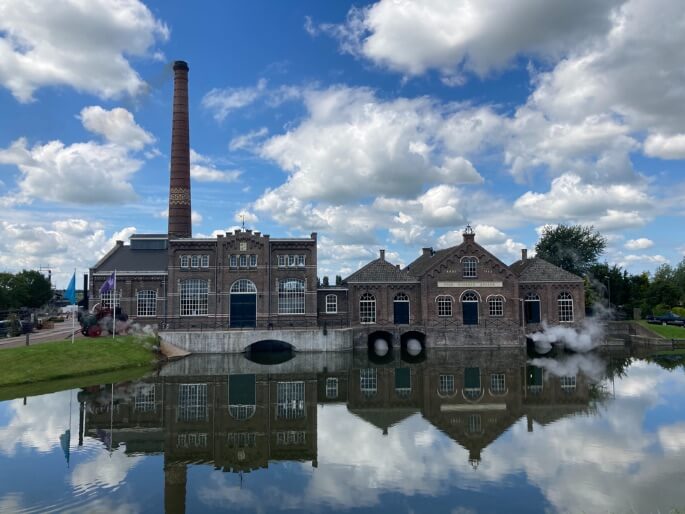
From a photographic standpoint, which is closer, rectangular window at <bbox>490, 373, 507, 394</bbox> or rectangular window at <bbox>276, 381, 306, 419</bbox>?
rectangular window at <bbox>276, 381, 306, 419</bbox>

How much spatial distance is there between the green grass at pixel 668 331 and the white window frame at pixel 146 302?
5337 cm

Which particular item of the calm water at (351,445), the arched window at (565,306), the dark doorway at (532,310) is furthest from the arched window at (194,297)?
the arched window at (565,306)

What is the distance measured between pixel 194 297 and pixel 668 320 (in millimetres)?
54183

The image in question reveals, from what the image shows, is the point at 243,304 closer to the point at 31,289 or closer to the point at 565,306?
the point at 565,306

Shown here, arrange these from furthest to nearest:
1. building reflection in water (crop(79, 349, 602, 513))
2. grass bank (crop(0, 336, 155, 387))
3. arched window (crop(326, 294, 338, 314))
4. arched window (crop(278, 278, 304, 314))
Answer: arched window (crop(326, 294, 338, 314))
arched window (crop(278, 278, 304, 314))
grass bank (crop(0, 336, 155, 387))
building reflection in water (crop(79, 349, 602, 513))

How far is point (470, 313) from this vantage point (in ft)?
178

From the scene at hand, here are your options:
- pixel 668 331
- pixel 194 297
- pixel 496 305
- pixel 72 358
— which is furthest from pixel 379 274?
pixel 668 331

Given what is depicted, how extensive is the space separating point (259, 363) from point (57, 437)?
2257cm

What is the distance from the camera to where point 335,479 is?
1748 cm

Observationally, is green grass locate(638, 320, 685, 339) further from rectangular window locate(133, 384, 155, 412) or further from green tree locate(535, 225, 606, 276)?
rectangular window locate(133, 384, 155, 412)

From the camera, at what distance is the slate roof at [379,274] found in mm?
54438

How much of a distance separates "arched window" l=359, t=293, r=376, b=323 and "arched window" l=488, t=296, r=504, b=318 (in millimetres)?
12308

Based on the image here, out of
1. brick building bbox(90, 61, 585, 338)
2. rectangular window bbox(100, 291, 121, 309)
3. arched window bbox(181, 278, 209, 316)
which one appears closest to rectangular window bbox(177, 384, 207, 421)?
brick building bbox(90, 61, 585, 338)

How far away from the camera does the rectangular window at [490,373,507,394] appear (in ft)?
106
